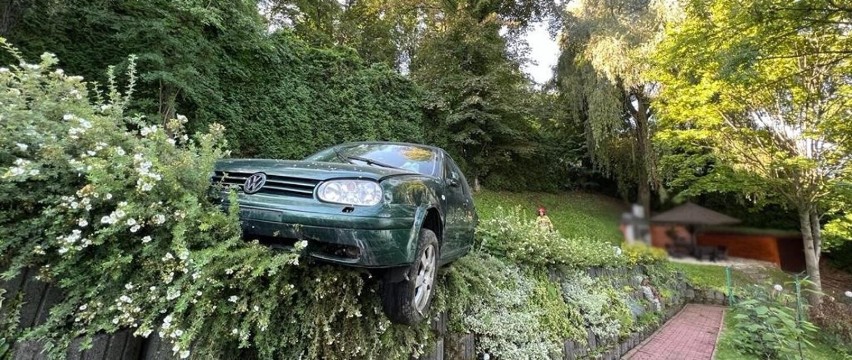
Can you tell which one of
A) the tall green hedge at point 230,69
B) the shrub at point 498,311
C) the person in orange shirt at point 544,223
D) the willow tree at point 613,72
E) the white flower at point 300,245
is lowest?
the shrub at point 498,311

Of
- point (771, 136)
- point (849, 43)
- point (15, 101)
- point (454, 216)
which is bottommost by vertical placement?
point (454, 216)

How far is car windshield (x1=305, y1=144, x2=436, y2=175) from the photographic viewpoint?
309 centimetres

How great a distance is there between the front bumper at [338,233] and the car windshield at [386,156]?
3.69 feet

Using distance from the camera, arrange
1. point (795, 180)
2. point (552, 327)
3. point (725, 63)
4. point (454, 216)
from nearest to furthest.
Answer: point (454, 216)
point (552, 327)
point (725, 63)
point (795, 180)

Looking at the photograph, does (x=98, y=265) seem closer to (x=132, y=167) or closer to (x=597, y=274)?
(x=132, y=167)

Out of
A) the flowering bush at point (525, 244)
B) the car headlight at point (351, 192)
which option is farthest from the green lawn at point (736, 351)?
the car headlight at point (351, 192)

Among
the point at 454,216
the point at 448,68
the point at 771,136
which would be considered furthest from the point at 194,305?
the point at 448,68

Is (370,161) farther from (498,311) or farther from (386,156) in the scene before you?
(498,311)

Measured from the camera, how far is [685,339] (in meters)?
6.28

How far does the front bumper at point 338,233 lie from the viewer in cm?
187

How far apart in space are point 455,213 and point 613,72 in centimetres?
1219

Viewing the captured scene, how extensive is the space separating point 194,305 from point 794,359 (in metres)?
6.67

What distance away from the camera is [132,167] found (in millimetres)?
1950

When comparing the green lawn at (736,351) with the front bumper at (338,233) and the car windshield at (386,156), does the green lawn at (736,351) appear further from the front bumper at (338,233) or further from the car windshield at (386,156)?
the front bumper at (338,233)
